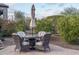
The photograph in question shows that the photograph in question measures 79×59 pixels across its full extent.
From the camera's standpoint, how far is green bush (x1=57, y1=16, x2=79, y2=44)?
6188mm

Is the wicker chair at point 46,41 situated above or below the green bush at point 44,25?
below

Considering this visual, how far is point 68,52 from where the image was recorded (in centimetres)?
624

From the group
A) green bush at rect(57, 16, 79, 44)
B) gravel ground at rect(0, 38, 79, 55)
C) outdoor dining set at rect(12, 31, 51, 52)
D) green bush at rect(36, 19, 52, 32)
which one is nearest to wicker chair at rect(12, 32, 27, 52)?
outdoor dining set at rect(12, 31, 51, 52)

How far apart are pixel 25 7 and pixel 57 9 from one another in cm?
83

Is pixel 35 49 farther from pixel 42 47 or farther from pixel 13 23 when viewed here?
pixel 13 23

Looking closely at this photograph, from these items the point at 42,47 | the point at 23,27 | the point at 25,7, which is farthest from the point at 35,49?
the point at 25,7

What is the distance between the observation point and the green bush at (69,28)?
244 inches

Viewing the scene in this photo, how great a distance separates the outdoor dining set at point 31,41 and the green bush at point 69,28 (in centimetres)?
37

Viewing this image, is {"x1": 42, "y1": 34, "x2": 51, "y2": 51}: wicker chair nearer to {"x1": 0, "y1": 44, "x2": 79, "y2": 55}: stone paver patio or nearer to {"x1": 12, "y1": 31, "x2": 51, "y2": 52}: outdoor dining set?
{"x1": 12, "y1": 31, "x2": 51, "y2": 52}: outdoor dining set

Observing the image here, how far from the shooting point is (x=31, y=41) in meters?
6.21

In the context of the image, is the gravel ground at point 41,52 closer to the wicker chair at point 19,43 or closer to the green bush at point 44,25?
the wicker chair at point 19,43

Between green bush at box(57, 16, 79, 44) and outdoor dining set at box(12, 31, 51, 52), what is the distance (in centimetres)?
37

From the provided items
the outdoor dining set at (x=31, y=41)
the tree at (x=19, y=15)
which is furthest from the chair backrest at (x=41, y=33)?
the tree at (x=19, y=15)

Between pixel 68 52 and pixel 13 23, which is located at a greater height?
pixel 13 23
